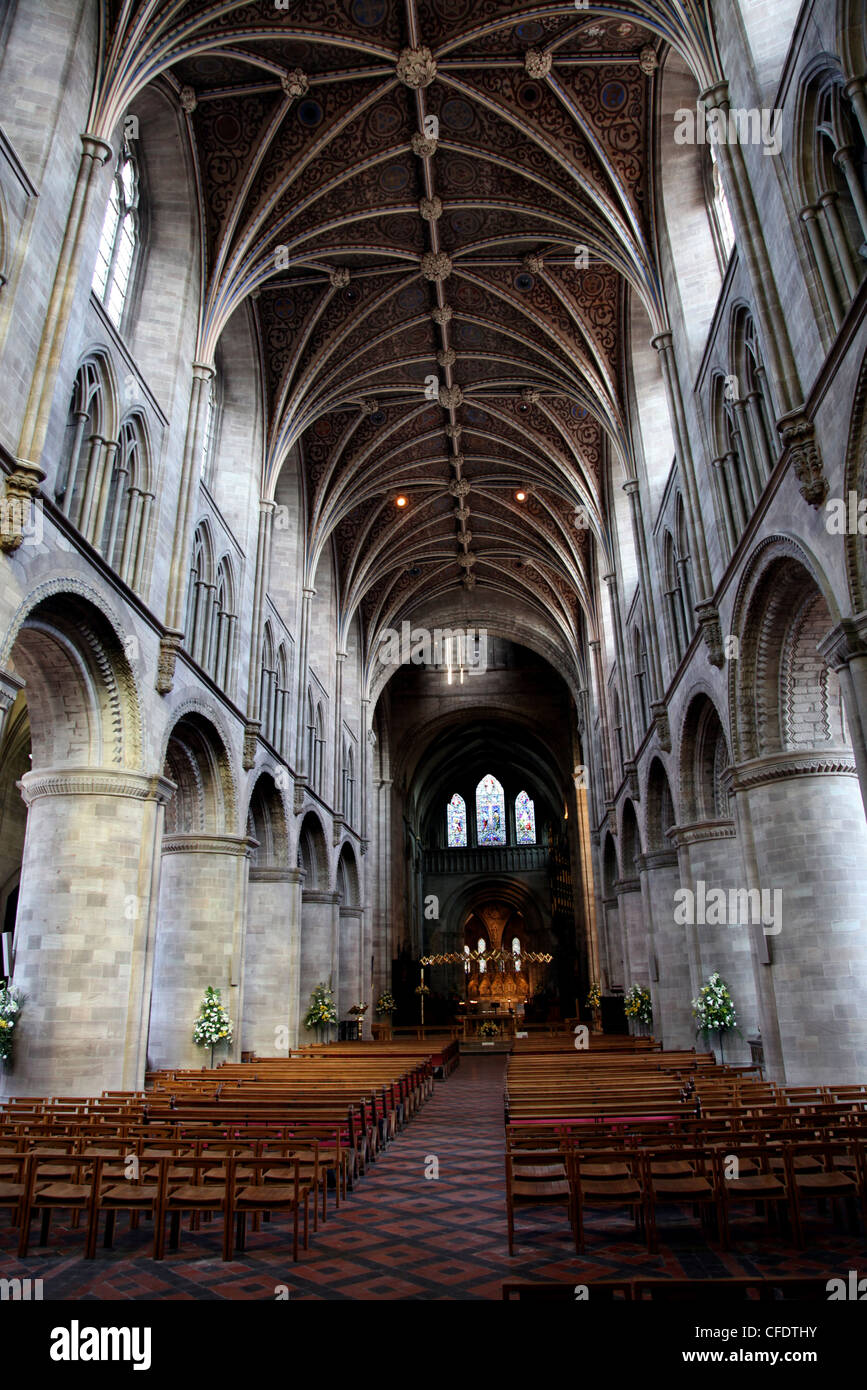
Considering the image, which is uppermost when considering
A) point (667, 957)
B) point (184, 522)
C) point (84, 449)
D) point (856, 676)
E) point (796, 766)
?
point (184, 522)

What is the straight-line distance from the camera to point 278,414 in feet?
72.1

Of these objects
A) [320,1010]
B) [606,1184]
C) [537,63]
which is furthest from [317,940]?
[537,63]

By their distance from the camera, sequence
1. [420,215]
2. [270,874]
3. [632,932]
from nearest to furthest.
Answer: [420,215], [270,874], [632,932]

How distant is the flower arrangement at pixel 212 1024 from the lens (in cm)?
1655

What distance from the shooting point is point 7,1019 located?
11906mm

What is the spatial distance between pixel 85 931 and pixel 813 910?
9.61 metres

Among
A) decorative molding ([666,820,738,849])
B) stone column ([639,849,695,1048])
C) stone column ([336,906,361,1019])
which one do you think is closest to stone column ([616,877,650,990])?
stone column ([639,849,695,1048])

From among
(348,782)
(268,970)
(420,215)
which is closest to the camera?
(420,215)

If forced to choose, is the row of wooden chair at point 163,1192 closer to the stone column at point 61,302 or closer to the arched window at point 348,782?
the stone column at point 61,302

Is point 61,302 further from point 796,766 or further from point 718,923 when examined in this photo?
point 718,923

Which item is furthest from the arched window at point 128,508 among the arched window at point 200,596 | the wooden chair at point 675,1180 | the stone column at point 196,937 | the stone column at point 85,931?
the wooden chair at point 675,1180

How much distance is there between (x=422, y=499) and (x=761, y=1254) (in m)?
27.6

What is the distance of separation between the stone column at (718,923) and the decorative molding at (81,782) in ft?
31.9

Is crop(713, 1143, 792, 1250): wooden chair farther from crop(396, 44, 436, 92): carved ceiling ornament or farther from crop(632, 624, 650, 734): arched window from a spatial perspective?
crop(396, 44, 436, 92): carved ceiling ornament
